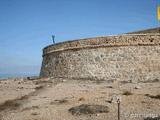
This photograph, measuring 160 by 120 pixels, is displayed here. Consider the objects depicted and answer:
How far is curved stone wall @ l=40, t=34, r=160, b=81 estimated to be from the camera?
13.4 meters

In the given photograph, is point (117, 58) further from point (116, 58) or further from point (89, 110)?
point (89, 110)

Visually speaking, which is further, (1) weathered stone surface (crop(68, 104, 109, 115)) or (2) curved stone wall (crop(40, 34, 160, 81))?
(2) curved stone wall (crop(40, 34, 160, 81))

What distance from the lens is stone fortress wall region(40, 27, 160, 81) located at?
13359mm

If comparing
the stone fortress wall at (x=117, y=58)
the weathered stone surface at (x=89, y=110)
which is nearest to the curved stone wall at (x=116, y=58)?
the stone fortress wall at (x=117, y=58)

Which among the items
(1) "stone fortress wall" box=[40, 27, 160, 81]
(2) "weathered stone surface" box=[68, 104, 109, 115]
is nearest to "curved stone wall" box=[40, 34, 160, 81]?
(1) "stone fortress wall" box=[40, 27, 160, 81]

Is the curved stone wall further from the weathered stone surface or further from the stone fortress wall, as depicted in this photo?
the weathered stone surface

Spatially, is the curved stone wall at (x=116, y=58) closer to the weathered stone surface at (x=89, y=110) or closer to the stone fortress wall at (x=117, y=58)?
the stone fortress wall at (x=117, y=58)

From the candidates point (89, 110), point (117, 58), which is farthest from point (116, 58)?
point (89, 110)

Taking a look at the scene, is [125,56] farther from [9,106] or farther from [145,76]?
[9,106]

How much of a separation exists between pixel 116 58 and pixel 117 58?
0.27 feet

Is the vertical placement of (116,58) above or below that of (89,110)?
above

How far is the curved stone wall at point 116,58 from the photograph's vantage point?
43.8 feet

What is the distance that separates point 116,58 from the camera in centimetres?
1379

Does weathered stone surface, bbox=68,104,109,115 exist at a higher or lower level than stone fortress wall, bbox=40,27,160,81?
lower
